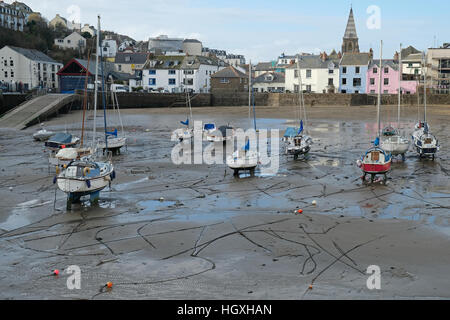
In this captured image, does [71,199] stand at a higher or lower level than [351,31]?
lower

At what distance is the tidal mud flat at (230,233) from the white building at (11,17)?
84.4 meters

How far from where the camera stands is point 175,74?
73375 millimetres

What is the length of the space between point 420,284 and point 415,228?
14.2 ft

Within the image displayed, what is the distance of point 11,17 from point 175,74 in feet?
168

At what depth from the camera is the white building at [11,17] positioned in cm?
9981

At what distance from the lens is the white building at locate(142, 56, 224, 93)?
7262 cm

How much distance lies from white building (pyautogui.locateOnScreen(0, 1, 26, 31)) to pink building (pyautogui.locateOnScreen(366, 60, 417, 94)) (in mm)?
66791

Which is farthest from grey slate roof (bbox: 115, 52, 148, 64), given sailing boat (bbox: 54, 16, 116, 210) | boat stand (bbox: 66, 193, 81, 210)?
boat stand (bbox: 66, 193, 81, 210)

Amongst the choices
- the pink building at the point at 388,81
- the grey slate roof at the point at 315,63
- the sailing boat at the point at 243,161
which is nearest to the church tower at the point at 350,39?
the grey slate roof at the point at 315,63

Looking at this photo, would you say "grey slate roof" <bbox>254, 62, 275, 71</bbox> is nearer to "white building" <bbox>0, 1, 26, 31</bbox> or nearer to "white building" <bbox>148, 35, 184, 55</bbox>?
"white building" <bbox>148, 35, 184, 55</bbox>

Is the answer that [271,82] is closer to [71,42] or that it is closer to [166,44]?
[166,44]

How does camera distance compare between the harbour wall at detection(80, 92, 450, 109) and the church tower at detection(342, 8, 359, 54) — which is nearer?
the harbour wall at detection(80, 92, 450, 109)

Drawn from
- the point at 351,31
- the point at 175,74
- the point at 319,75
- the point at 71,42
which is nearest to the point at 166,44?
the point at 71,42
